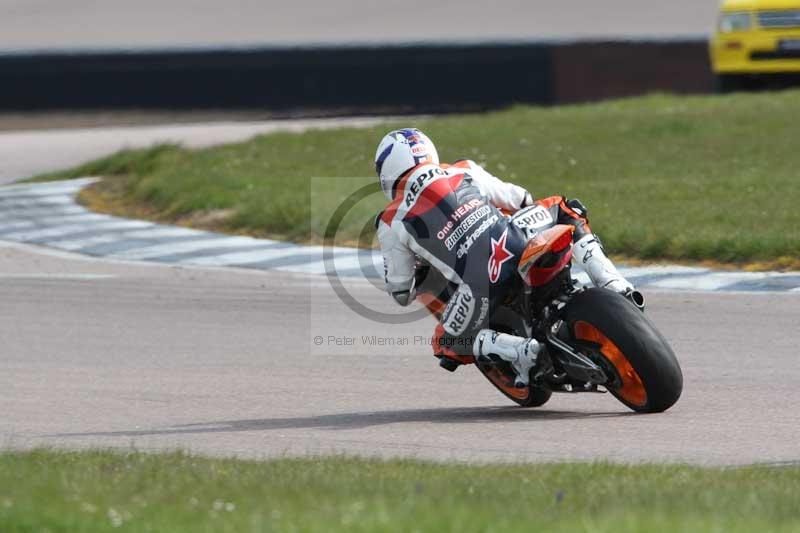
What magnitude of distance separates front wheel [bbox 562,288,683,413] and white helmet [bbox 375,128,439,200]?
1.03 metres

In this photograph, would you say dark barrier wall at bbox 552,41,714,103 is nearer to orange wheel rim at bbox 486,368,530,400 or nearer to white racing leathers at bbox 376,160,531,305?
orange wheel rim at bbox 486,368,530,400

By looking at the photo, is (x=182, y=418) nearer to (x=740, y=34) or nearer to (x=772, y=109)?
(x=772, y=109)

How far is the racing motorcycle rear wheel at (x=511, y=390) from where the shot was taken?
7445 mm

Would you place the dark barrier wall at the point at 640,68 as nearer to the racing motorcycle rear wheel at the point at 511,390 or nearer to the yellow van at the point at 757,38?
the yellow van at the point at 757,38

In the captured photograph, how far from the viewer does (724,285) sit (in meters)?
10.8

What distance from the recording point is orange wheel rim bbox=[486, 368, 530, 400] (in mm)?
7473

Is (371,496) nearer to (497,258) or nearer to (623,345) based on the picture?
(623,345)

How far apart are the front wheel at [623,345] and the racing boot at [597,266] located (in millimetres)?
328

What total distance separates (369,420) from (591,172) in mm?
8796

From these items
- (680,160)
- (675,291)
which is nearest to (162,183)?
(680,160)

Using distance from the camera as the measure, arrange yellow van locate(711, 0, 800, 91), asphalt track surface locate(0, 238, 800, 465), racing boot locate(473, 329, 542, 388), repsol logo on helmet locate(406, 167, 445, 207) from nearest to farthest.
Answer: asphalt track surface locate(0, 238, 800, 465)
racing boot locate(473, 329, 542, 388)
repsol logo on helmet locate(406, 167, 445, 207)
yellow van locate(711, 0, 800, 91)

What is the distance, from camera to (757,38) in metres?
19.7

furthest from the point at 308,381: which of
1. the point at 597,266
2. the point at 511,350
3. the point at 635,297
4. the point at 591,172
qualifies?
the point at 591,172

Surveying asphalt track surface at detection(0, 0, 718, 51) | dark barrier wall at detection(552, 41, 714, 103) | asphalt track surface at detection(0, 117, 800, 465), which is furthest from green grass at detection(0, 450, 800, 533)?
asphalt track surface at detection(0, 0, 718, 51)
